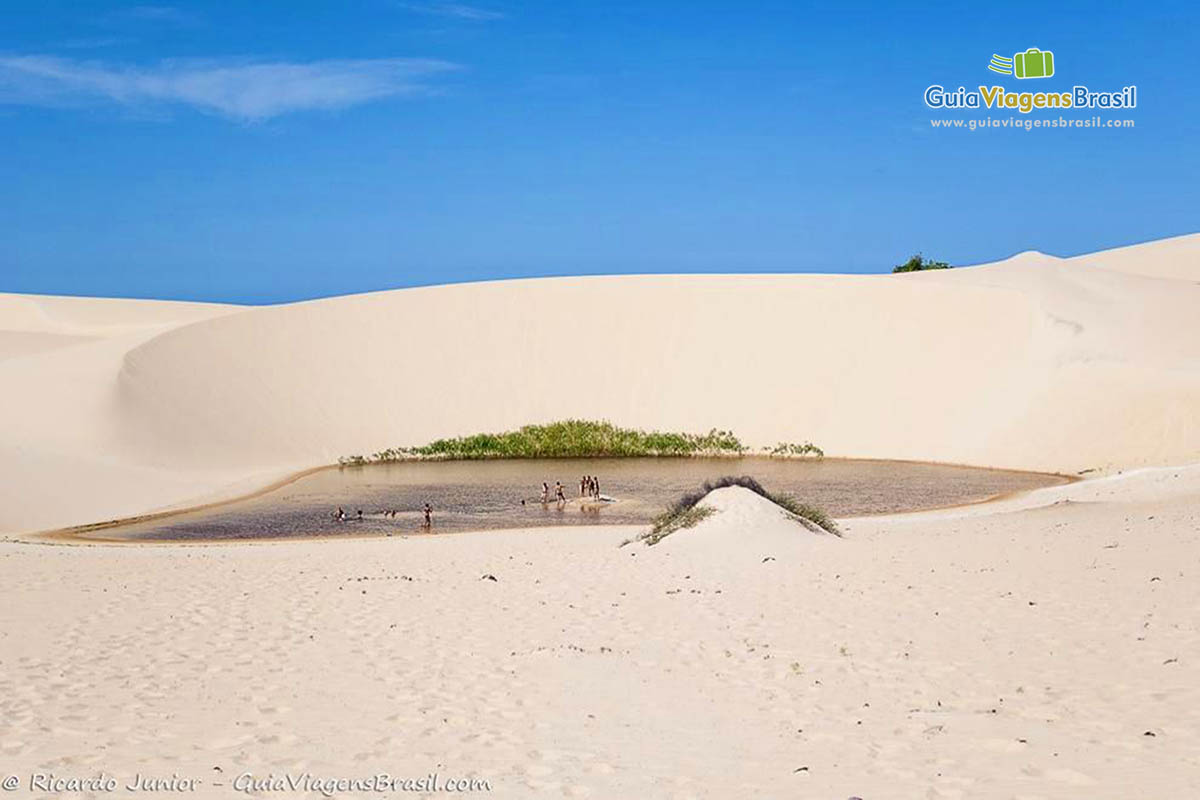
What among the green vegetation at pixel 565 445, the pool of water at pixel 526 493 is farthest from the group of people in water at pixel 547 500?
the green vegetation at pixel 565 445

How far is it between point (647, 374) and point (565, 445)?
7570mm

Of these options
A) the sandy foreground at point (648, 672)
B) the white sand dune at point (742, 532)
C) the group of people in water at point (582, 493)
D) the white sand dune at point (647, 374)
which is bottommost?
the sandy foreground at point (648, 672)

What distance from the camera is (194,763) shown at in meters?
5.61

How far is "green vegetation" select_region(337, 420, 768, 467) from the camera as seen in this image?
3541 cm

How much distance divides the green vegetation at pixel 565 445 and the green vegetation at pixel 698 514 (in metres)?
18.8

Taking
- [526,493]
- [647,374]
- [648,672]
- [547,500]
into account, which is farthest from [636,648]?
[647,374]

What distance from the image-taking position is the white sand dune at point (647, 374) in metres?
31.8

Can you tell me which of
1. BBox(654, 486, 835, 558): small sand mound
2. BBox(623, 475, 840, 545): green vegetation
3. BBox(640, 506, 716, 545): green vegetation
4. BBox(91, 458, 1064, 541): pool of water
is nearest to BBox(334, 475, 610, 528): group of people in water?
BBox(91, 458, 1064, 541): pool of water

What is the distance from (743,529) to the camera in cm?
1392

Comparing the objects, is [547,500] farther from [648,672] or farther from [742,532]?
[648,672]

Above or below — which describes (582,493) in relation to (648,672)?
above

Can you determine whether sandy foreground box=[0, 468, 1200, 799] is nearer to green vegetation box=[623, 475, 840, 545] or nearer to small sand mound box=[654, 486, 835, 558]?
small sand mound box=[654, 486, 835, 558]

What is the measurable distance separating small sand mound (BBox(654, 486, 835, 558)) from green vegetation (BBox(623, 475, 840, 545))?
4.6 inches

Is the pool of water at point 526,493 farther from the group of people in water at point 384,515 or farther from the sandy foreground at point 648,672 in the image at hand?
the sandy foreground at point 648,672
